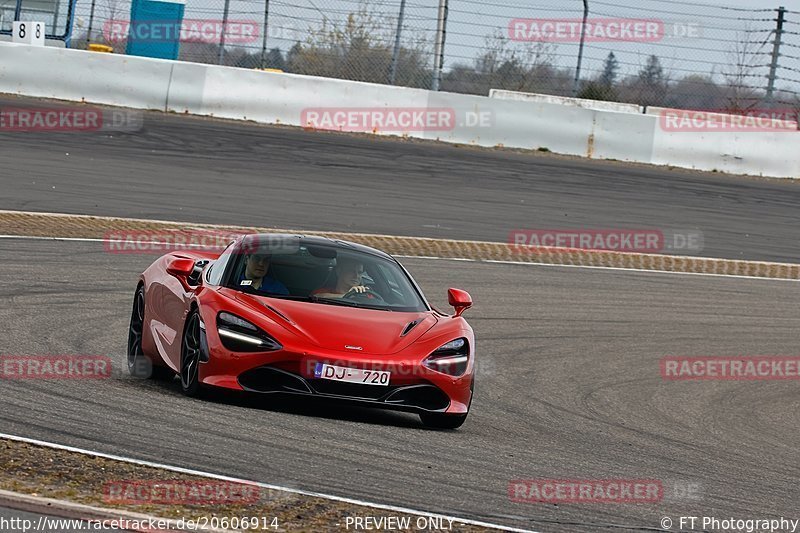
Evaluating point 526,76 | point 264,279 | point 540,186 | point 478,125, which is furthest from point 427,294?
point 526,76

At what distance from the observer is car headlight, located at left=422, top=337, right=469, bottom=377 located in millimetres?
8586

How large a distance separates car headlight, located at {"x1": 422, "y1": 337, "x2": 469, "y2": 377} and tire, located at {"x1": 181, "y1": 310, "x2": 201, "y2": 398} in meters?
1.41

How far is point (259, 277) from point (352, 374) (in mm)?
1286

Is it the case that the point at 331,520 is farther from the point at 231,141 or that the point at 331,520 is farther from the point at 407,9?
the point at 407,9

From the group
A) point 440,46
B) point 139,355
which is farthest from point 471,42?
point 139,355

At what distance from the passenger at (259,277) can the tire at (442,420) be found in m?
1.26

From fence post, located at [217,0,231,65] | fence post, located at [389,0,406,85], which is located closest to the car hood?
fence post, located at [389,0,406,85]

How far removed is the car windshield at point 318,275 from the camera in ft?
29.9

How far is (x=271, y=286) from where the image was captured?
9.10m

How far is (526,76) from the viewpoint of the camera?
26.9 meters

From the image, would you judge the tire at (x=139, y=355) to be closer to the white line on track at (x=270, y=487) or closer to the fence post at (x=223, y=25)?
the white line on track at (x=270, y=487)

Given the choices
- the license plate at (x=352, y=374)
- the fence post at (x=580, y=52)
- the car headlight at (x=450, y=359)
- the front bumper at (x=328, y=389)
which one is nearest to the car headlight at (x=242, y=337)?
the front bumper at (x=328, y=389)

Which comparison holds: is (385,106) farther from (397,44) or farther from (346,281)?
(346,281)

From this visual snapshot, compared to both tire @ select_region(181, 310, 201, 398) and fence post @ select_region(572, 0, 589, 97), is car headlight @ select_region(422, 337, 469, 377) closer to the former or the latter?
tire @ select_region(181, 310, 201, 398)
